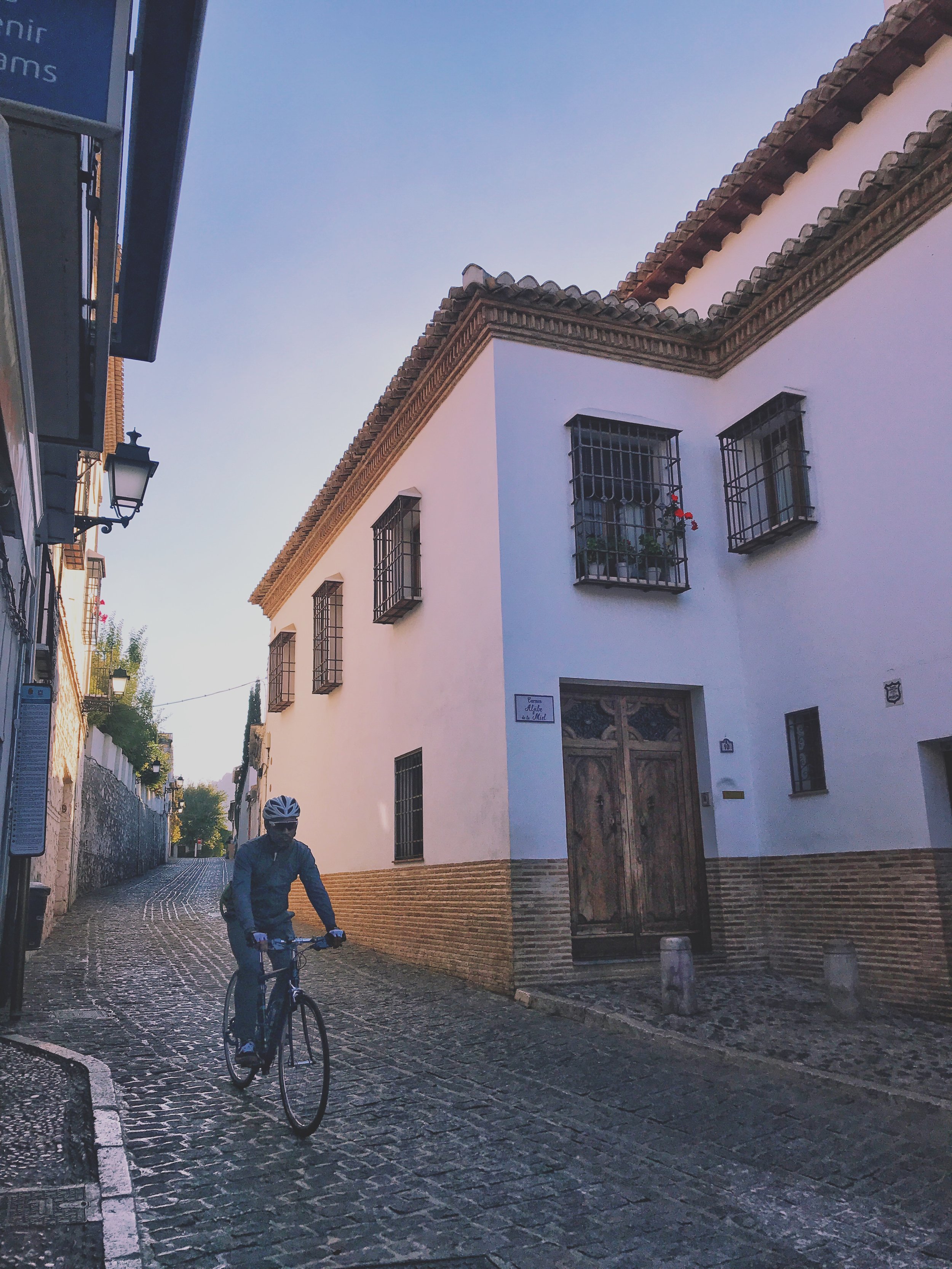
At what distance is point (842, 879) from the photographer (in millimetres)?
8008

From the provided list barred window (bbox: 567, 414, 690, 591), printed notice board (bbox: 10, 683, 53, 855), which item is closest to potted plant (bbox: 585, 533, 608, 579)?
barred window (bbox: 567, 414, 690, 591)

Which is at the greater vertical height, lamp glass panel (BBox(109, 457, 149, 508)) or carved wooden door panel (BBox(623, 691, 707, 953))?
lamp glass panel (BBox(109, 457, 149, 508))

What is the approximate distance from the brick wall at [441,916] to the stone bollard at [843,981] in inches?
95.5

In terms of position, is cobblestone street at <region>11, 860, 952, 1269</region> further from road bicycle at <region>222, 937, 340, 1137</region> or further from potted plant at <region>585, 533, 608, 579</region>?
potted plant at <region>585, 533, 608, 579</region>

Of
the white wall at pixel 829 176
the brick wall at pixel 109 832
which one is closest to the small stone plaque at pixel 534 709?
the white wall at pixel 829 176

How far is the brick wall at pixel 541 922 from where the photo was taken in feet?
26.1

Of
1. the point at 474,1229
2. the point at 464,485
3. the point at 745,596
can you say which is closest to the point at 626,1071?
the point at 474,1229

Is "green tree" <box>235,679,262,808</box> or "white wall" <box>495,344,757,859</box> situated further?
"green tree" <box>235,679,262,808</box>

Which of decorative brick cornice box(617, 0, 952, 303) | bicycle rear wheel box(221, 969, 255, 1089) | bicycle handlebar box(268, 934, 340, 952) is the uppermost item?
decorative brick cornice box(617, 0, 952, 303)

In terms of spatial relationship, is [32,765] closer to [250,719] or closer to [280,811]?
[280,811]

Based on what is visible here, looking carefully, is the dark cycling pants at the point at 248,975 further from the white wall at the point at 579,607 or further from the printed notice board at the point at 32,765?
the white wall at the point at 579,607

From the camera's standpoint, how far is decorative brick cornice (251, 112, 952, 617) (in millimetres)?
7664

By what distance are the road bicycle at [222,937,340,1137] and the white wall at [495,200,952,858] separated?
347 cm

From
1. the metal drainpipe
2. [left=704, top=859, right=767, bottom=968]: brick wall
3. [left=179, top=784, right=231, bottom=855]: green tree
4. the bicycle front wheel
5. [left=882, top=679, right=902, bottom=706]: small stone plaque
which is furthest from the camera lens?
[left=179, top=784, right=231, bottom=855]: green tree
